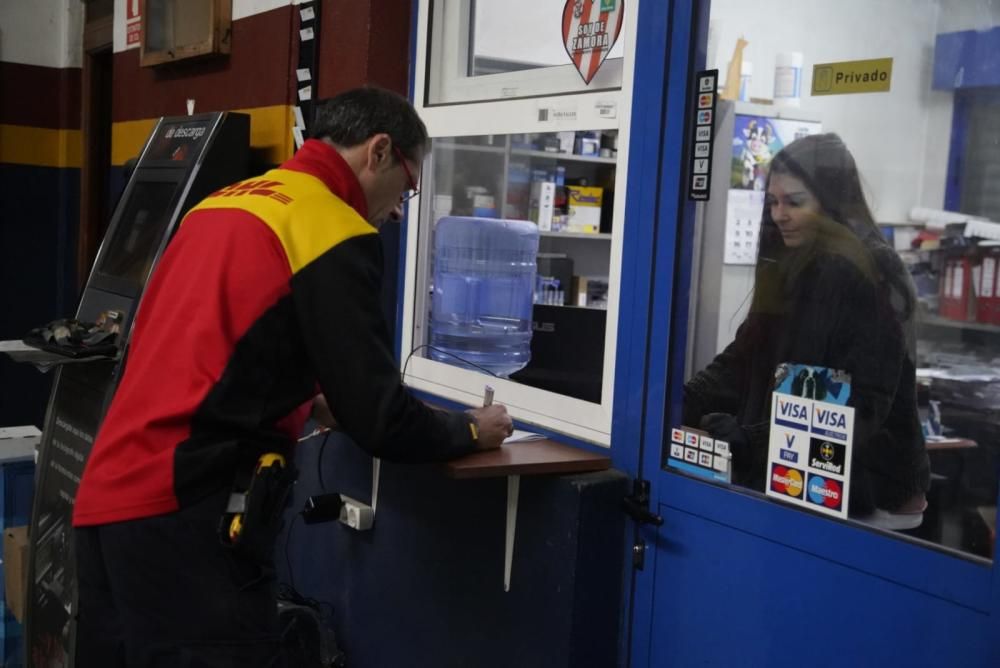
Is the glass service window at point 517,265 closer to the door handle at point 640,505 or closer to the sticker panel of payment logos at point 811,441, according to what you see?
the door handle at point 640,505

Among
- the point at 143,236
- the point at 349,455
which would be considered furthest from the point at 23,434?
the point at 349,455

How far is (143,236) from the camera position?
10.6ft

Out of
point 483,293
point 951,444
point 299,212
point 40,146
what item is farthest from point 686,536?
point 40,146

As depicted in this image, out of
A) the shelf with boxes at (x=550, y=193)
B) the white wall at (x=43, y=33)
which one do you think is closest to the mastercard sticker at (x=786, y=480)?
the shelf with boxes at (x=550, y=193)

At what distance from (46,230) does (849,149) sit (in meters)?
5.12

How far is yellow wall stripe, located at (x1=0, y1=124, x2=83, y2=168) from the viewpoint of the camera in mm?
5785

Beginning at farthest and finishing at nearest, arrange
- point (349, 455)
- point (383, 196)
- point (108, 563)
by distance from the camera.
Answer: point (349, 455)
point (383, 196)
point (108, 563)

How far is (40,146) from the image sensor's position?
19.2ft

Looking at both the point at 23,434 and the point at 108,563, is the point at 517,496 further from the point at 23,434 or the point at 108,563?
the point at 23,434

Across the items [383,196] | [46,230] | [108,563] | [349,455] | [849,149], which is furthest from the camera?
[46,230]

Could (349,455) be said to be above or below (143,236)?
below

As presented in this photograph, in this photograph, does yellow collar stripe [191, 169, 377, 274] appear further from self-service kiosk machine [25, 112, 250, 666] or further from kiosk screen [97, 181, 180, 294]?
kiosk screen [97, 181, 180, 294]

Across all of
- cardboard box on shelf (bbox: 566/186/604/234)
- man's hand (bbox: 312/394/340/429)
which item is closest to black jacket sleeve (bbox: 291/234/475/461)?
man's hand (bbox: 312/394/340/429)

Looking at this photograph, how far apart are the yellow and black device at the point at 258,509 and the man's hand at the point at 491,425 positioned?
0.49 m
